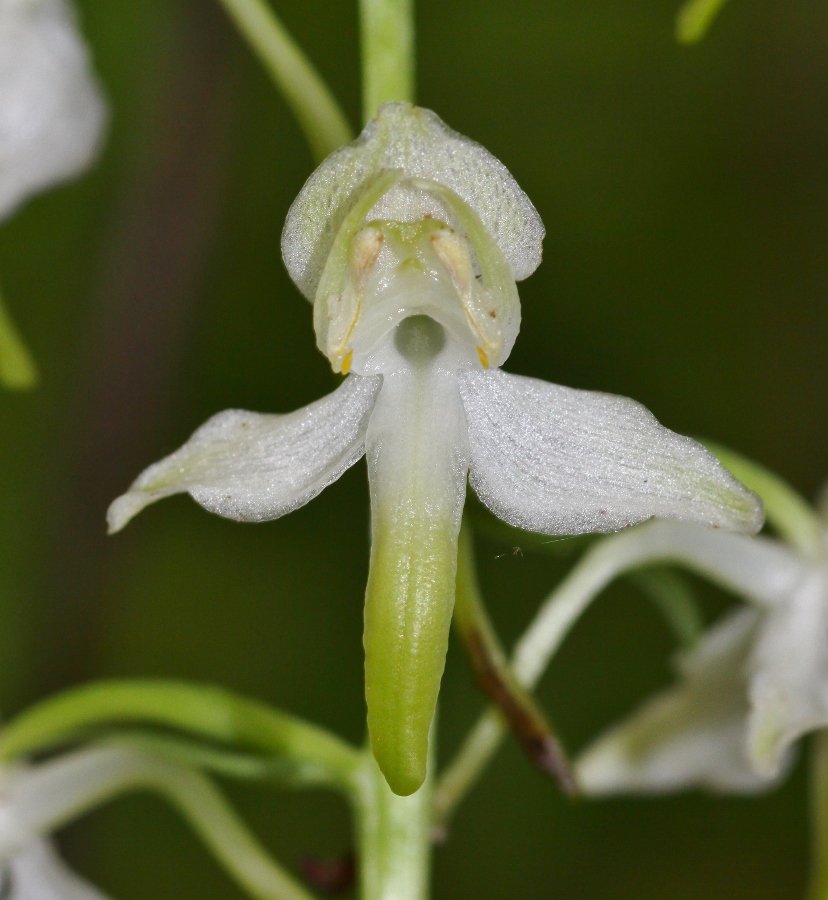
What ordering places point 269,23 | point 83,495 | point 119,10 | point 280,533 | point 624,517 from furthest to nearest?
point 280,533
point 119,10
point 83,495
point 269,23
point 624,517

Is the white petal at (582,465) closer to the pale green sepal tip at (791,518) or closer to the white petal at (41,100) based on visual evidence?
the pale green sepal tip at (791,518)

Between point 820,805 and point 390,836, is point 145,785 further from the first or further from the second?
point 820,805

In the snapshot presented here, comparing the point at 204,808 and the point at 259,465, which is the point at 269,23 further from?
the point at 204,808

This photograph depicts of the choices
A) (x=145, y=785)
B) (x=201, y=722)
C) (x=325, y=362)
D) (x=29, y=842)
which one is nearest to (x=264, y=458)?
(x=201, y=722)

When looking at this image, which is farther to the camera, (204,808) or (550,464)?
(204,808)

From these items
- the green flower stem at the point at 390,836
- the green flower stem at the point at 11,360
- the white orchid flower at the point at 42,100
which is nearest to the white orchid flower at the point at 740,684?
the green flower stem at the point at 390,836

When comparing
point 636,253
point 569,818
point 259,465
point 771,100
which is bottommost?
point 569,818

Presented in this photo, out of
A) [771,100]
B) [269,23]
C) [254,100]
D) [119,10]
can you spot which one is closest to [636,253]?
[771,100]
